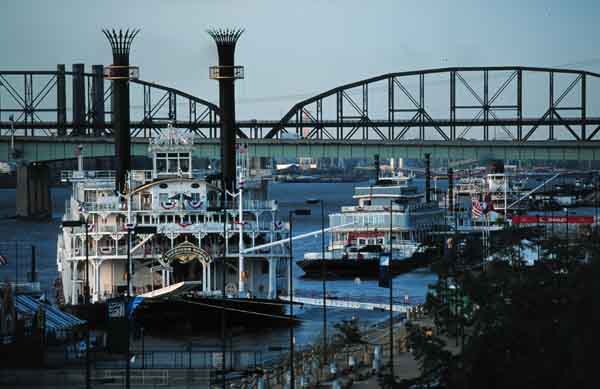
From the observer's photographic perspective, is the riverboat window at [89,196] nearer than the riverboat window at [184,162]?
Yes

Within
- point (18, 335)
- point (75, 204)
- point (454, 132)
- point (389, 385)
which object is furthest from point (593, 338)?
point (454, 132)

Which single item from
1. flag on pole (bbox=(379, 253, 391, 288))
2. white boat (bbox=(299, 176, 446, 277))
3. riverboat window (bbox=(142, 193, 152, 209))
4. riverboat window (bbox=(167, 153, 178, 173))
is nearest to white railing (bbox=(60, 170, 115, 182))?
riverboat window (bbox=(167, 153, 178, 173))

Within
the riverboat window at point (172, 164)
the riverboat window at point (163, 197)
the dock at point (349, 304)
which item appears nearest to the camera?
the riverboat window at point (163, 197)

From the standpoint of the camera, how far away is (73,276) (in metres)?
56.2

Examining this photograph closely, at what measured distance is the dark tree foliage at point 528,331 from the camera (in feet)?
96.1

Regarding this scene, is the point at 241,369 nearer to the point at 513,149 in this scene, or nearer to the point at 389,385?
the point at 389,385

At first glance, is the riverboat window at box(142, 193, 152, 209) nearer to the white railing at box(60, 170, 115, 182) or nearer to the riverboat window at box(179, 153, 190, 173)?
the riverboat window at box(179, 153, 190, 173)

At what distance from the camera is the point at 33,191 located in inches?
4803

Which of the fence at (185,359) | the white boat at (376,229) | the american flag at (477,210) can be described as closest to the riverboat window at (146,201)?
the fence at (185,359)

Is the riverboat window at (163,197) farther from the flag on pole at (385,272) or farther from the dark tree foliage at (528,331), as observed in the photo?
the dark tree foliage at (528,331)

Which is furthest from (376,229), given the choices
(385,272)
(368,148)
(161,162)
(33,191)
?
(33,191)

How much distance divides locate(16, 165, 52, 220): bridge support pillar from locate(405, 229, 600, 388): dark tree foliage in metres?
88.5

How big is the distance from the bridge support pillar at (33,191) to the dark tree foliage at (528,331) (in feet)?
290

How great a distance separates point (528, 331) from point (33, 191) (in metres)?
93.9
